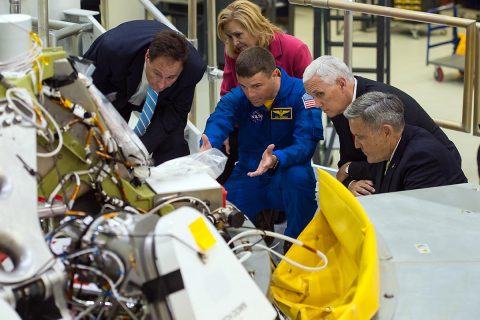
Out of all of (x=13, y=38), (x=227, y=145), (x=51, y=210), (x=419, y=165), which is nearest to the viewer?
(x=51, y=210)

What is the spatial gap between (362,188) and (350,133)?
31 centimetres

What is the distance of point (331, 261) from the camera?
9.85ft

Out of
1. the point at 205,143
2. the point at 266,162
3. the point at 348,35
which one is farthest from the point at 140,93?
the point at 348,35

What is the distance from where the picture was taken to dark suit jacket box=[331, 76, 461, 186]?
12.6 ft

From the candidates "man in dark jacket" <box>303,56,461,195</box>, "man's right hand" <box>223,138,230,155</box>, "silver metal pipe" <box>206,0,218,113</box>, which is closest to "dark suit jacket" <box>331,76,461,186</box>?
"man in dark jacket" <box>303,56,461,195</box>

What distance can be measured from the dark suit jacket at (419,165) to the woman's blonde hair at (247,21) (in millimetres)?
882

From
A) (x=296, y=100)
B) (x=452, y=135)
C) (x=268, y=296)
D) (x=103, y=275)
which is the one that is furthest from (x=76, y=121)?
(x=452, y=135)

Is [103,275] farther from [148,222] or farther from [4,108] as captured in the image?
[4,108]

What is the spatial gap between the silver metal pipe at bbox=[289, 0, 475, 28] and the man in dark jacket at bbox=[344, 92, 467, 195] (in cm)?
52

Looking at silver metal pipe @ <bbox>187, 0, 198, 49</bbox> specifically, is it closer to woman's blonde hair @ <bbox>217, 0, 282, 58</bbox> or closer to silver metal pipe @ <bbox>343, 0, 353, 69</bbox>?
woman's blonde hair @ <bbox>217, 0, 282, 58</bbox>

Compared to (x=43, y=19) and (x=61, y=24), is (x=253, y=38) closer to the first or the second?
(x=43, y=19)

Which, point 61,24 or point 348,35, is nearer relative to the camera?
point 348,35

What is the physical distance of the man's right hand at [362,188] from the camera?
3746 mm

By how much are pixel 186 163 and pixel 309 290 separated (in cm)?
57
